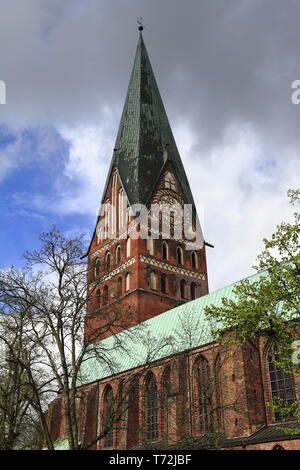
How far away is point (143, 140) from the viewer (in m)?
48.5

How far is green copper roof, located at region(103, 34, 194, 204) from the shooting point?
46.2 m

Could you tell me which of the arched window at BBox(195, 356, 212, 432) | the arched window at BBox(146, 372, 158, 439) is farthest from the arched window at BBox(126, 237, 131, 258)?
the arched window at BBox(195, 356, 212, 432)

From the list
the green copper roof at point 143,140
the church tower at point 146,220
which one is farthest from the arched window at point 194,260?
the green copper roof at point 143,140

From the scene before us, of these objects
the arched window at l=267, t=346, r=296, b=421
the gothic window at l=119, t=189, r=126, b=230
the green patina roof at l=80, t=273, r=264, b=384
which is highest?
the gothic window at l=119, t=189, r=126, b=230

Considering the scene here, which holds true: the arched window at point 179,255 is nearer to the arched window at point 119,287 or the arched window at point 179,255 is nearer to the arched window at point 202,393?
the arched window at point 119,287

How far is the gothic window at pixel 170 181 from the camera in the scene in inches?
1863

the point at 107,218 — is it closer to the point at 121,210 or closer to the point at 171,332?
the point at 121,210

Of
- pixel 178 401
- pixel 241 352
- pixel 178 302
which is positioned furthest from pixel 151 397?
pixel 178 302

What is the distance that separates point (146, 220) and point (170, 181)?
5.77m

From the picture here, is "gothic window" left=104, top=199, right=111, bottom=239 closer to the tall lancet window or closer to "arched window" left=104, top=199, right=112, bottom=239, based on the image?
"arched window" left=104, top=199, right=112, bottom=239

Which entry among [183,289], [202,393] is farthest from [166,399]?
[183,289]

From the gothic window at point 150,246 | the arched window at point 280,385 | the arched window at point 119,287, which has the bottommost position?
the arched window at point 280,385

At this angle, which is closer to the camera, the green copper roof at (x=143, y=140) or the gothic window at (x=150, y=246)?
the gothic window at (x=150, y=246)
